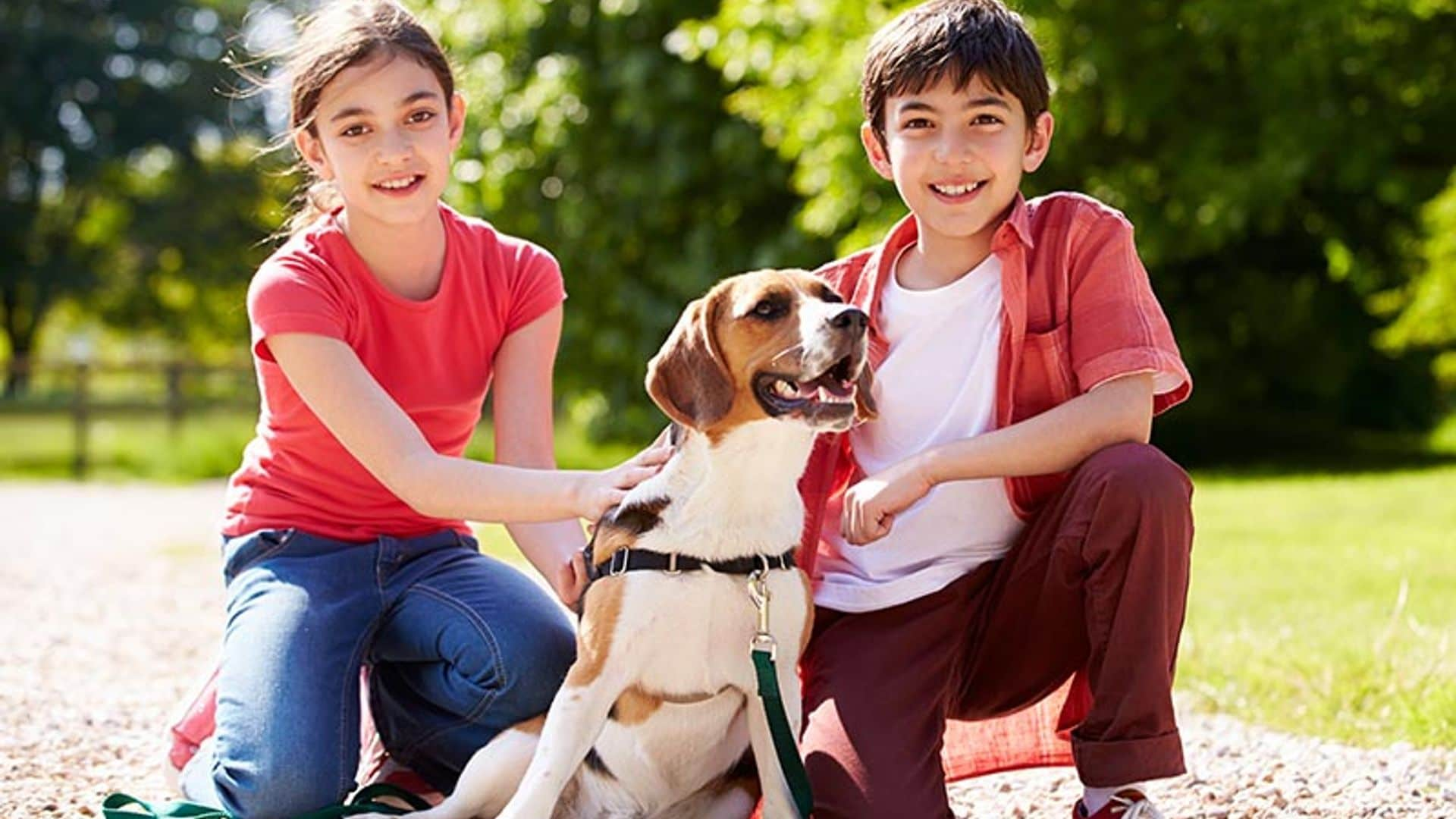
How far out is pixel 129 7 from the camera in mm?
35750

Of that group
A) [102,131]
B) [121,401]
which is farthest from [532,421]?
[102,131]

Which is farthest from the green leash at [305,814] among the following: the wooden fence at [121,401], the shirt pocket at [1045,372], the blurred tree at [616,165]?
the wooden fence at [121,401]

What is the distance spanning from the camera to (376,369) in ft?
13.7

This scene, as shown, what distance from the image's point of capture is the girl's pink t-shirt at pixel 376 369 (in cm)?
411

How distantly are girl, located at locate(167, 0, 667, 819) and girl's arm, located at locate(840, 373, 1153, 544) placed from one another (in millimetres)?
599

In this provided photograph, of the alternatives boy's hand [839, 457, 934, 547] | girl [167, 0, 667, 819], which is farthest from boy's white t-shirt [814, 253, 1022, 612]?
girl [167, 0, 667, 819]

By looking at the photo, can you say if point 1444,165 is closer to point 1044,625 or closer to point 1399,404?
point 1399,404

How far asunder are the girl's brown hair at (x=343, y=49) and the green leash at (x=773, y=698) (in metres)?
1.55

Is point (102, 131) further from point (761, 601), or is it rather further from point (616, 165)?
point (761, 601)

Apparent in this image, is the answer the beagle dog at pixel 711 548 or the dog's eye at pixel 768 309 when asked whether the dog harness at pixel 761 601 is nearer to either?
the beagle dog at pixel 711 548

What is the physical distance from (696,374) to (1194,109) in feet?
38.2

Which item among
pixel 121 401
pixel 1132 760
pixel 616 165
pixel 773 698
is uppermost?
pixel 616 165

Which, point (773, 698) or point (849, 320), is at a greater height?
point (849, 320)

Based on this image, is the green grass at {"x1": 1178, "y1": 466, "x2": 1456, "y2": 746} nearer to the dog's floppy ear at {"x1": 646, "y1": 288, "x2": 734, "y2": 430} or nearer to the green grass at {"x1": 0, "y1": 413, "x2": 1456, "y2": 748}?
the green grass at {"x1": 0, "y1": 413, "x2": 1456, "y2": 748}
